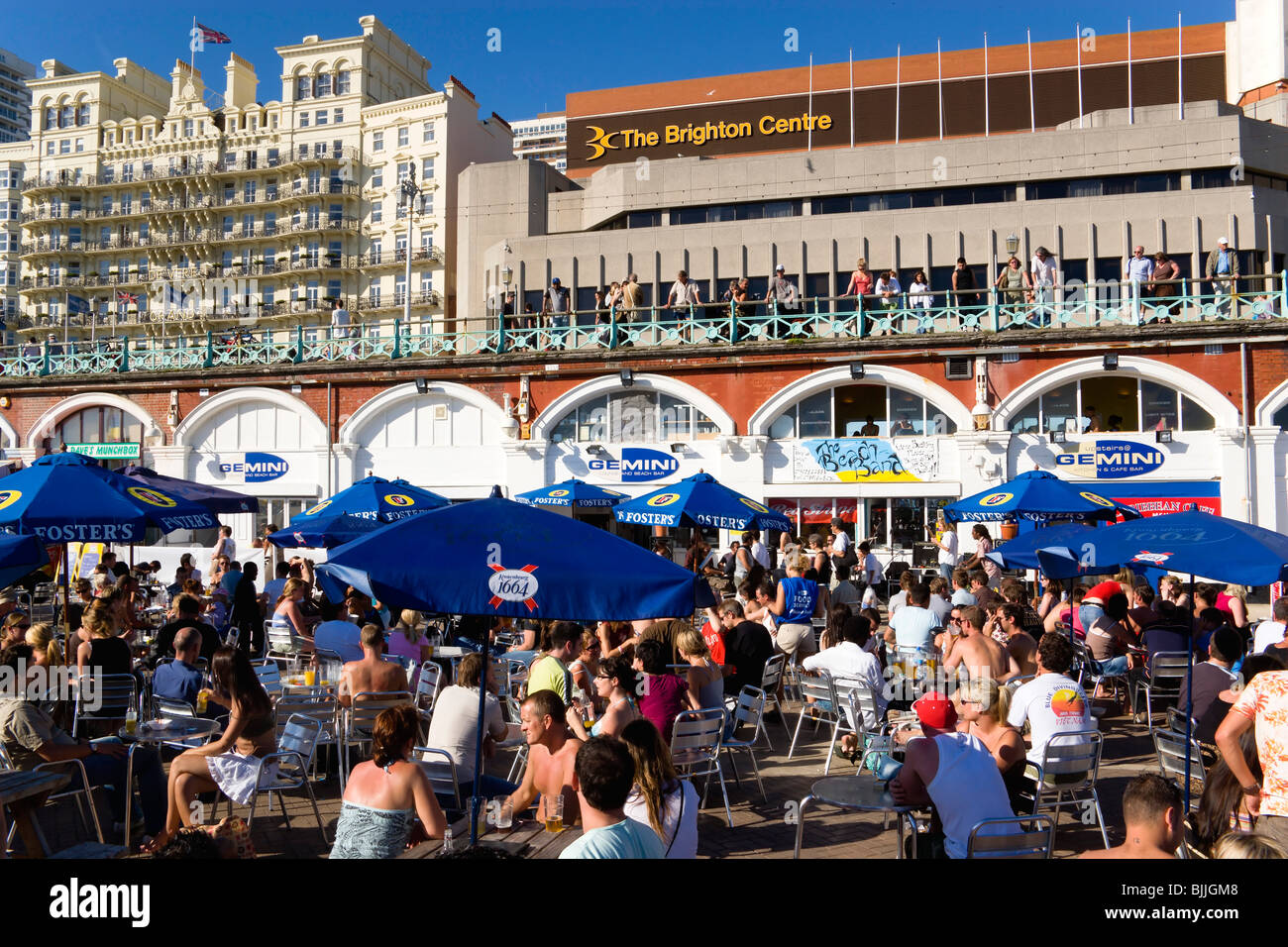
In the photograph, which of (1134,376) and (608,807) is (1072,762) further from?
(1134,376)

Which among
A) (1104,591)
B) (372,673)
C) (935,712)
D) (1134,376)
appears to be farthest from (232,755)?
(1134,376)

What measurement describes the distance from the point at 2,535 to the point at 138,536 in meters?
1.26

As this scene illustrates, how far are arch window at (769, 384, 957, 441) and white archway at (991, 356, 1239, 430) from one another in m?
1.32

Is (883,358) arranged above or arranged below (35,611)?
above

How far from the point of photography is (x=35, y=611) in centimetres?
1791

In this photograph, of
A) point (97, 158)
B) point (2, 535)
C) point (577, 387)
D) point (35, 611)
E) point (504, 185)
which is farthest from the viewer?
point (97, 158)

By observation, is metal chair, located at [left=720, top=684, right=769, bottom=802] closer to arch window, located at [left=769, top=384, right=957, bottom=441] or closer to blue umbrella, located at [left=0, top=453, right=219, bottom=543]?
blue umbrella, located at [left=0, top=453, right=219, bottom=543]

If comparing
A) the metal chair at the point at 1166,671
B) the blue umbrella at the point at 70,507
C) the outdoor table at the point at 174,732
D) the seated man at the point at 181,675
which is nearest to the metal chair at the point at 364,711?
the outdoor table at the point at 174,732

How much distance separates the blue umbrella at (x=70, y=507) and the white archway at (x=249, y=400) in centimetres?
1509

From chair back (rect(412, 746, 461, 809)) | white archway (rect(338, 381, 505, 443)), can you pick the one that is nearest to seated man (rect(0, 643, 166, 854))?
chair back (rect(412, 746, 461, 809))

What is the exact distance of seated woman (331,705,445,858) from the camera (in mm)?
4941

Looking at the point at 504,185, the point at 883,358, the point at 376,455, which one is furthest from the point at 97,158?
the point at 883,358

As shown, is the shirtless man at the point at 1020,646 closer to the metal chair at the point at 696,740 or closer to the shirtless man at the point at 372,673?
the metal chair at the point at 696,740
